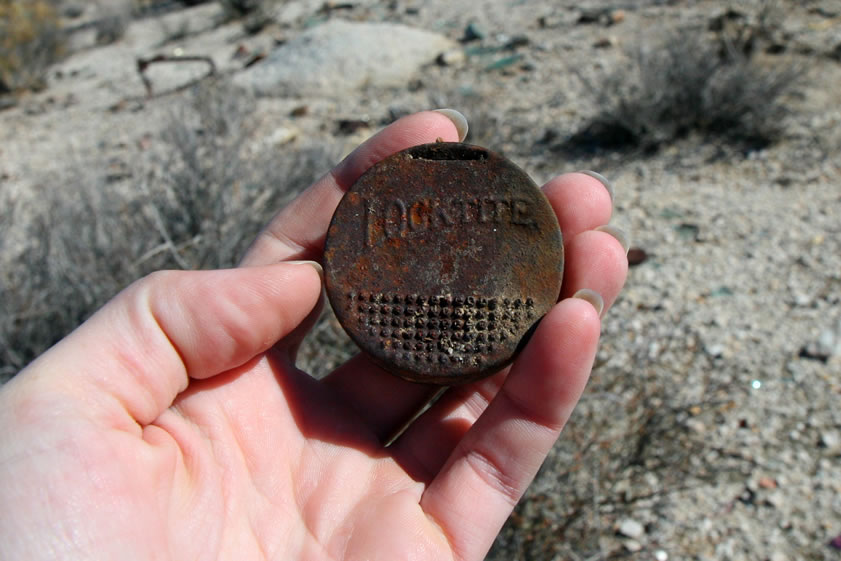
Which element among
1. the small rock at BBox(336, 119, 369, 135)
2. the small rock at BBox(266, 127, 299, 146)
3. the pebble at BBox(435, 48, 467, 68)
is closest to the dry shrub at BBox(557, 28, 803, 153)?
the small rock at BBox(336, 119, 369, 135)

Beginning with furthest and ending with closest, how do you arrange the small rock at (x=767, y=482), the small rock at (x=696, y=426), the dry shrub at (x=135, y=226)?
the dry shrub at (x=135, y=226), the small rock at (x=696, y=426), the small rock at (x=767, y=482)

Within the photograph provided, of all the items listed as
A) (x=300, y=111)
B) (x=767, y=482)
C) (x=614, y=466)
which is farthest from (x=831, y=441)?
(x=300, y=111)

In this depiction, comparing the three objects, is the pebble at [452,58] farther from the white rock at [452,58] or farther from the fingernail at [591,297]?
the fingernail at [591,297]

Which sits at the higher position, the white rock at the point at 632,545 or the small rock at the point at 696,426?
the small rock at the point at 696,426

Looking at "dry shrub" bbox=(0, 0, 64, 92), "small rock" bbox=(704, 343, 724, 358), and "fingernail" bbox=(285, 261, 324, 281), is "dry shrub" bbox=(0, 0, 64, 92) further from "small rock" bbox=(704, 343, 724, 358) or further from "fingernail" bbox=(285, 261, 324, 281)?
"small rock" bbox=(704, 343, 724, 358)

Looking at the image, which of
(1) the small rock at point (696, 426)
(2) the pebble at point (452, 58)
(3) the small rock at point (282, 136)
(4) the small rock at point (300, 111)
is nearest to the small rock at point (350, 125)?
(3) the small rock at point (282, 136)

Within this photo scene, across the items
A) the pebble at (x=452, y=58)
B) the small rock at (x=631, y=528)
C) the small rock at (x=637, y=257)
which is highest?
the pebble at (x=452, y=58)
